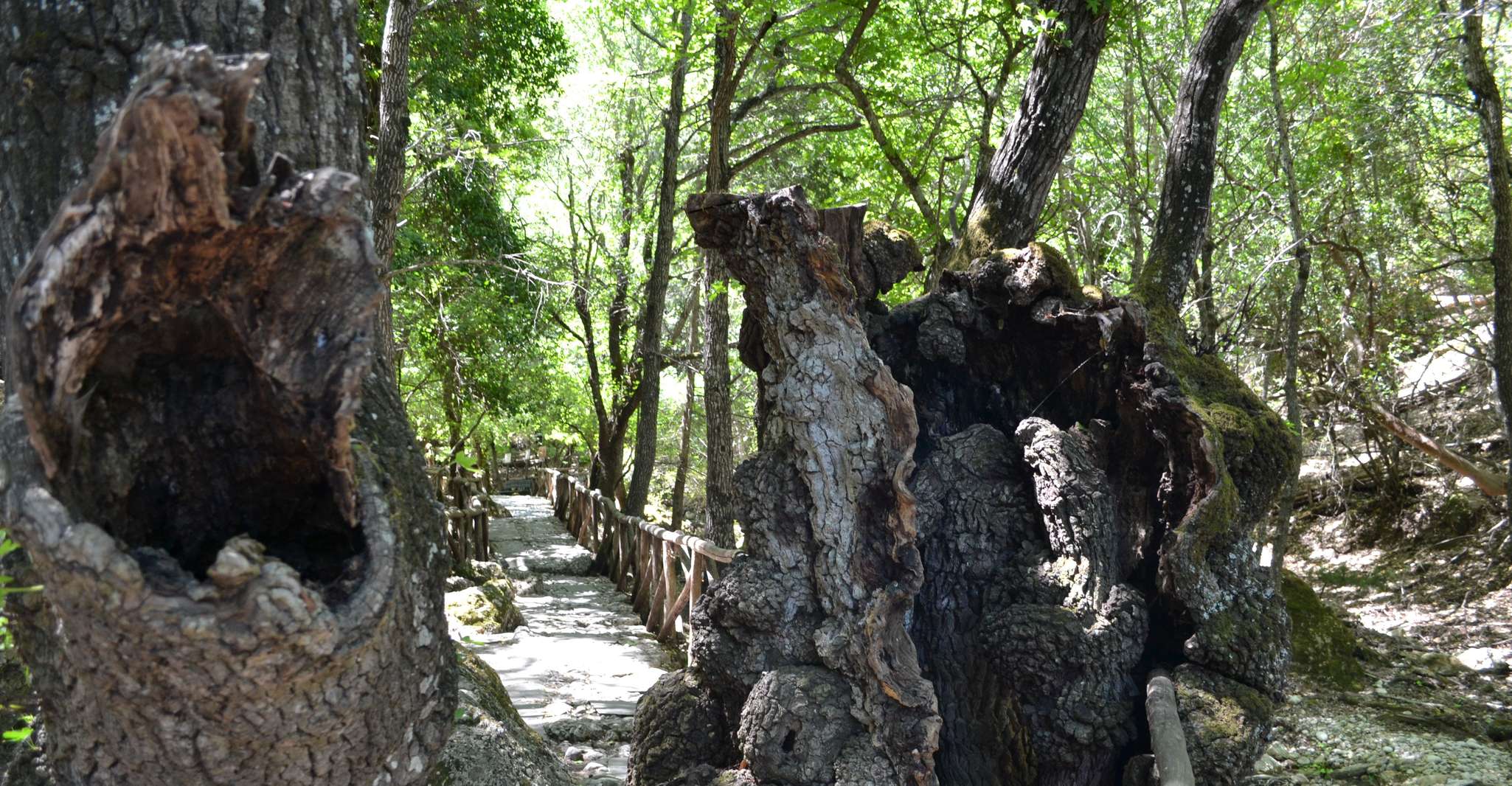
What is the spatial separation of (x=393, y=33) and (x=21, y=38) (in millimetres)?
4594

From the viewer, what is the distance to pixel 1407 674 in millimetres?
7777

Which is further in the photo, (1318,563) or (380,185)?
(1318,563)

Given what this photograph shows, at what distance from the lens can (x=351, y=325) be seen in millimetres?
1614

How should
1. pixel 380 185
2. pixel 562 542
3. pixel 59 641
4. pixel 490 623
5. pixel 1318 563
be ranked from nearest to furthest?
pixel 59 641
pixel 380 185
pixel 490 623
pixel 1318 563
pixel 562 542

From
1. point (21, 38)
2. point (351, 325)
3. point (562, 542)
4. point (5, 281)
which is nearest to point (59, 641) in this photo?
point (5, 281)

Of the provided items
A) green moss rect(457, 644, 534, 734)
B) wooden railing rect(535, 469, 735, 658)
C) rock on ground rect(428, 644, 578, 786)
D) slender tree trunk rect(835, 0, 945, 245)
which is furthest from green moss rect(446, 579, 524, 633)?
slender tree trunk rect(835, 0, 945, 245)

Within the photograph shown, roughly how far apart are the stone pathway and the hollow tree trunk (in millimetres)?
985

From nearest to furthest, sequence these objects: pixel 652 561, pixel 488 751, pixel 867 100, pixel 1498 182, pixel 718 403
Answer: pixel 488 751 → pixel 1498 182 → pixel 867 100 → pixel 718 403 → pixel 652 561

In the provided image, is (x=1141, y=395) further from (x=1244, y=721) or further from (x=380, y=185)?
(x=380, y=185)

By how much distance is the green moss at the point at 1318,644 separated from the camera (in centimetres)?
725

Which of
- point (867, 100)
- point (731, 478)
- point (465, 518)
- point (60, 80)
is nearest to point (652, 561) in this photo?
point (465, 518)

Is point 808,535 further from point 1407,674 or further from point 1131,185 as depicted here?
point 1131,185

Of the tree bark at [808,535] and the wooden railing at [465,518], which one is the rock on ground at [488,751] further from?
the wooden railing at [465,518]

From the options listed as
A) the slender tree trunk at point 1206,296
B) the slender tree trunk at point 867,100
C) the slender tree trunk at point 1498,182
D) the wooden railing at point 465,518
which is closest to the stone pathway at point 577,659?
the wooden railing at point 465,518
